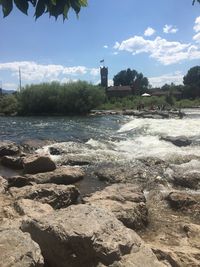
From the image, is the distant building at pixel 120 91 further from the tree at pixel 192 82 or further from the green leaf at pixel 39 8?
the green leaf at pixel 39 8

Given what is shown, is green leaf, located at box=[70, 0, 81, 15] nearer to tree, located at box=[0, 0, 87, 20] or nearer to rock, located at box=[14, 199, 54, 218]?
tree, located at box=[0, 0, 87, 20]

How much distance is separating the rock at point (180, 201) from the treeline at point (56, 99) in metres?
48.8

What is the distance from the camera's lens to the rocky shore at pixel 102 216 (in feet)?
16.0

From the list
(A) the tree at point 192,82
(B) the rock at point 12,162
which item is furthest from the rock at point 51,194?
(A) the tree at point 192,82

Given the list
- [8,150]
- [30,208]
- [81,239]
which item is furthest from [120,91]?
[81,239]

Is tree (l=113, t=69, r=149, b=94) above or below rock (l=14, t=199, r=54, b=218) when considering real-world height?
above

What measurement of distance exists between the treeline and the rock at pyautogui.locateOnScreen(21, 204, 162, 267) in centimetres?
5328

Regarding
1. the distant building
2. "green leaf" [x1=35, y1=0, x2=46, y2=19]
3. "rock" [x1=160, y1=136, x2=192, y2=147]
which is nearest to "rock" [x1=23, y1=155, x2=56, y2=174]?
"rock" [x1=160, y1=136, x2=192, y2=147]

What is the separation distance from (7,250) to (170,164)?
11.2 m

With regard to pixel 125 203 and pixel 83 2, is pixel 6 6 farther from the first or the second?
pixel 125 203

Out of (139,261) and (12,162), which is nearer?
(139,261)

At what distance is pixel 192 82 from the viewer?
11388cm

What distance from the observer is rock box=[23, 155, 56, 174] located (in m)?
14.2

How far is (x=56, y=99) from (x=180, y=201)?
5171 centimetres
